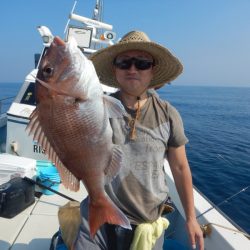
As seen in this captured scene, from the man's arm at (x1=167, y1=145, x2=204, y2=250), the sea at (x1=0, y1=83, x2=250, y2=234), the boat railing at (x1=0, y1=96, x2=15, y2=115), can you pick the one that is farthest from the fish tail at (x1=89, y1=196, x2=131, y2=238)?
the boat railing at (x1=0, y1=96, x2=15, y2=115)

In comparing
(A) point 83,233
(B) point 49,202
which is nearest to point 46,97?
(A) point 83,233

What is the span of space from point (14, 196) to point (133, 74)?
9.19ft

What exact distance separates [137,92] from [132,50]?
0.31 meters

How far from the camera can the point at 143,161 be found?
2.17m

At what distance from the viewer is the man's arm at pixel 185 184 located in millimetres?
2344

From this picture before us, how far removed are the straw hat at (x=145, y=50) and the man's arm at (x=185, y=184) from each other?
644 mm

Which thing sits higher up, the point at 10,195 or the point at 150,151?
the point at 150,151

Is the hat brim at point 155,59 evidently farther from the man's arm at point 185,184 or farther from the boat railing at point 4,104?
the boat railing at point 4,104

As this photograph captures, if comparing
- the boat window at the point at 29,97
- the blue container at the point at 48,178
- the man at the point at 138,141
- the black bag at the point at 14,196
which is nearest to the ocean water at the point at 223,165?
the blue container at the point at 48,178

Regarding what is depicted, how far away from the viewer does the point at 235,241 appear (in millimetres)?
2781

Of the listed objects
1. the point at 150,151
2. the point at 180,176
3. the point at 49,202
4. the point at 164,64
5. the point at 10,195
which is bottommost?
the point at 49,202

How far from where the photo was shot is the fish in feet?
5.21

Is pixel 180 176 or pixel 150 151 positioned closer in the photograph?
pixel 150 151

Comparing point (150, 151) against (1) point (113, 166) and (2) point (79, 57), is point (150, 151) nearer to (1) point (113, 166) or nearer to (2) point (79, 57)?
(1) point (113, 166)
